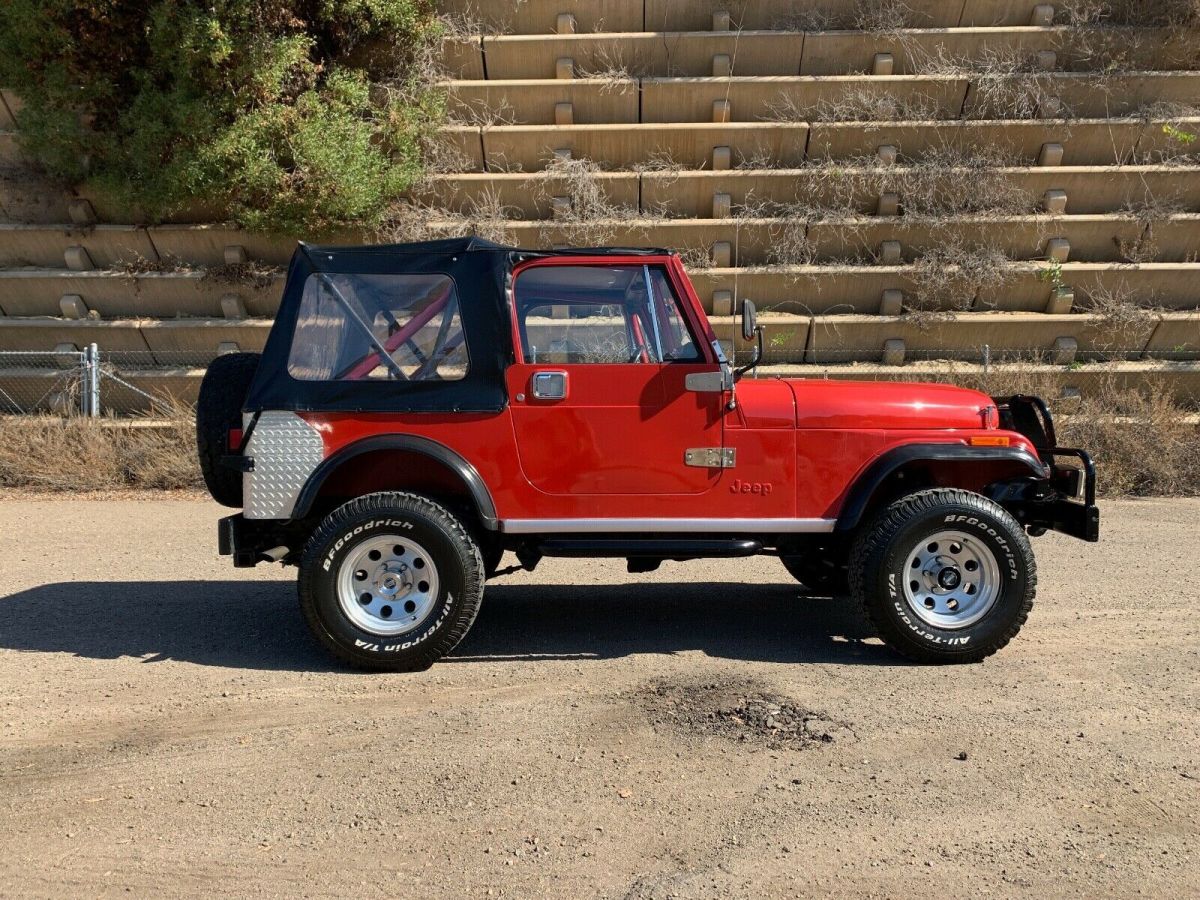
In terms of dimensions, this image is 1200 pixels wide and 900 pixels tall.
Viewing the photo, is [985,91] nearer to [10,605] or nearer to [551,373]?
[551,373]

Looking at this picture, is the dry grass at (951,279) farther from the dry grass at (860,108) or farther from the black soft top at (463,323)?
the black soft top at (463,323)

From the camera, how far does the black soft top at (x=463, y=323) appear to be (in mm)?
5949

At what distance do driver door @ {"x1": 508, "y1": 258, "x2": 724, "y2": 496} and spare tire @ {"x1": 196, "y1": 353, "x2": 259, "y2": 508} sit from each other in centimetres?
157

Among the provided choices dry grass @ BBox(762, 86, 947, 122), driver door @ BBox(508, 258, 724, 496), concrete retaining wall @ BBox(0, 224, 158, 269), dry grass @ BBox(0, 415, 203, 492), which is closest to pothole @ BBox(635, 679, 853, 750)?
driver door @ BBox(508, 258, 724, 496)

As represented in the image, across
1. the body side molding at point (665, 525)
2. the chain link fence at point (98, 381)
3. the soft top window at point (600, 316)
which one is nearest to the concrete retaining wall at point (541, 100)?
the chain link fence at point (98, 381)

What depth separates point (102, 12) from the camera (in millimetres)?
12484

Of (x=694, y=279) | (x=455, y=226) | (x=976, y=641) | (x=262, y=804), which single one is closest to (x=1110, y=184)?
(x=694, y=279)

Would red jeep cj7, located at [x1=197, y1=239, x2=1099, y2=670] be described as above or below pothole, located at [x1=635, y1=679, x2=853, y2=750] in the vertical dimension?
above

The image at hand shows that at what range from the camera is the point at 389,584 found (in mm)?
5977

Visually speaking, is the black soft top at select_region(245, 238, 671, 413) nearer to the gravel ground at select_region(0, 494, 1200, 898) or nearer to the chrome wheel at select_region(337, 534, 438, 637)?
the chrome wheel at select_region(337, 534, 438, 637)

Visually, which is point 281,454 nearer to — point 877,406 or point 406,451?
point 406,451

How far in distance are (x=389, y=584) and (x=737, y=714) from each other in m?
2.00

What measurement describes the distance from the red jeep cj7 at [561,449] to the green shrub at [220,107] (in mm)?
7118

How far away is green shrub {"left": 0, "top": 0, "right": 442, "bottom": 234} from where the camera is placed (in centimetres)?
1241
